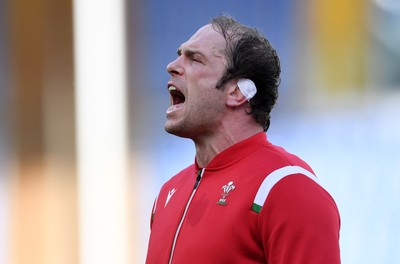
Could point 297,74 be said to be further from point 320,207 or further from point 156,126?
point 320,207

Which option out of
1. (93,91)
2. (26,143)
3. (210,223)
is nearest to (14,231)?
(26,143)

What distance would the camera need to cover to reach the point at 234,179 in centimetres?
220

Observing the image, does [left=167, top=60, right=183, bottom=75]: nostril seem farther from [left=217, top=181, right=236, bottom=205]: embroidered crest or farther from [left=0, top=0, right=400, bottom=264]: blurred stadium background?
[left=0, top=0, right=400, bottom=264]: blurred stadium background

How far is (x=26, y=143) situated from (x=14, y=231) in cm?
47

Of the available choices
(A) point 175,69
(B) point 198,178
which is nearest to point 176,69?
(A) point 175,69

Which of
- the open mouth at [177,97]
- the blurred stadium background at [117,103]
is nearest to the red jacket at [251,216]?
the open mouth at [177,97]

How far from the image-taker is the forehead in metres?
2.37

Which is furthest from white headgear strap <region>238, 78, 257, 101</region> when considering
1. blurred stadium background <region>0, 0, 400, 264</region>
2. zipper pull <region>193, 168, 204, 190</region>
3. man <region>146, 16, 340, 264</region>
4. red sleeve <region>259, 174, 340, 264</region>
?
blurred stadium background <region>0, 0, 400, 264</region>

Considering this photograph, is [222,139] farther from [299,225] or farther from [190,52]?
[299,225]

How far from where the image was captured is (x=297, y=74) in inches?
159

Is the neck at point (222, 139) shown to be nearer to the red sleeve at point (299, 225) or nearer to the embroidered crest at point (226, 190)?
the embroidered crest at point (226, 190)

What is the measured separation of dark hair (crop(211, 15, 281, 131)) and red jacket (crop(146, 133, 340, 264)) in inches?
4.3

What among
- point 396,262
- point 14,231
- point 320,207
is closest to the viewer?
point 320,207

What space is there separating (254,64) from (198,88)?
0.19m
